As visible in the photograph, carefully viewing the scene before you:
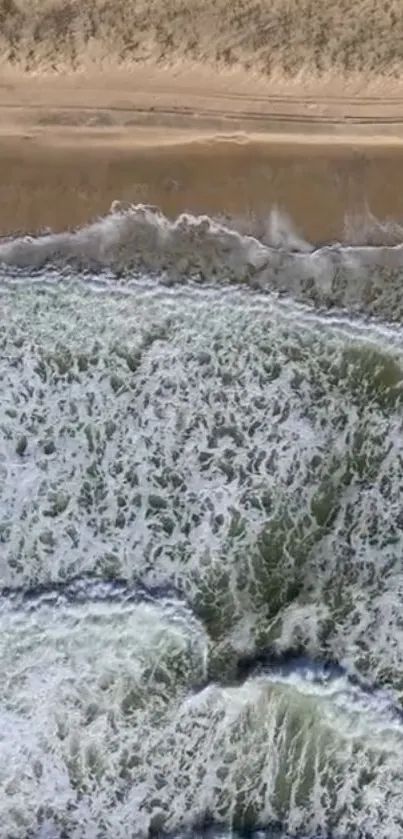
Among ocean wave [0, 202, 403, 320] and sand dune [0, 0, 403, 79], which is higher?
sand dune [0, 0, 403, 79]

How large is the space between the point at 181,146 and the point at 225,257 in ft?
1.55

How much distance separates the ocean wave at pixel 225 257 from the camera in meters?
3.61

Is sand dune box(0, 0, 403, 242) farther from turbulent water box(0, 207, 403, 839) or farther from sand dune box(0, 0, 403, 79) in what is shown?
turbulent water box(0, 207, 403, 839)

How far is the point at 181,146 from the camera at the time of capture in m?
3.62

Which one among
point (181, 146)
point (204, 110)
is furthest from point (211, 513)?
point (204, 110)

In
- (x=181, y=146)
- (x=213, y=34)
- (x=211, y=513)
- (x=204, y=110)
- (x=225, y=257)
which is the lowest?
(x=211, y=513)

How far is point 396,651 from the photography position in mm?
3645

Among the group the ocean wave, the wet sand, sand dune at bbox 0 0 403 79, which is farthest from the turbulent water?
sand dune at bbox 0 0 403 79

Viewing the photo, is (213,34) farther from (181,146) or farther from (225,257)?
(225,257)

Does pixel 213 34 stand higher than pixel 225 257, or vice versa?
pixel 213 34

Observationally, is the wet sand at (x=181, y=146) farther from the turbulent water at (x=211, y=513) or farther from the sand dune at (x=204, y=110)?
the turbulent water at (x=211, y=513)

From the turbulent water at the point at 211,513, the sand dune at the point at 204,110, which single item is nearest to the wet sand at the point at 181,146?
the sand dune at the point at 204,110

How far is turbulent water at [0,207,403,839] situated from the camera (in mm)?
3607

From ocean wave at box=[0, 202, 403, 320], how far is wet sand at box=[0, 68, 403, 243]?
0.06 meters
